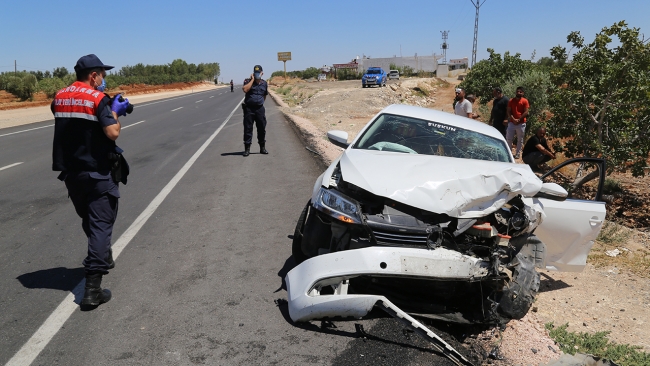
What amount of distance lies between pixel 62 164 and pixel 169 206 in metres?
3.24

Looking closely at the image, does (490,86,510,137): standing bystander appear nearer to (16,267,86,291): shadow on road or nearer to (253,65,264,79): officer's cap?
(253,65,264,79): officer's cap

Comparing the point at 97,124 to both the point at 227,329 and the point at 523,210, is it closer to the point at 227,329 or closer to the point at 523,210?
the point at 227,329

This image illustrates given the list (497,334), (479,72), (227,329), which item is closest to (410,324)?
(497,334)

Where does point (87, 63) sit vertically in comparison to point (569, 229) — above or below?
above

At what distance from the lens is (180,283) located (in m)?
4.71

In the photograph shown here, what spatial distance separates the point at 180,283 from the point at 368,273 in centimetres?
194

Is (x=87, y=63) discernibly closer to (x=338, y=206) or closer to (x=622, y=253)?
(x=338, y=206)

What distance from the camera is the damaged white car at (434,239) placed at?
3.68 metres

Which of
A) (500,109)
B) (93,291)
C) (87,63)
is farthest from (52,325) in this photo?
(500,109)

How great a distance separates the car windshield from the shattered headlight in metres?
1.45

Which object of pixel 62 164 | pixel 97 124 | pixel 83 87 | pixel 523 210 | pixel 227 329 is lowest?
pixel 227 329

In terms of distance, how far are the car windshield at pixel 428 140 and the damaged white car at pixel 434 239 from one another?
26.5 inches

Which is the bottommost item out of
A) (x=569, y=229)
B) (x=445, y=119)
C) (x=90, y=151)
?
(x=569, y=229)

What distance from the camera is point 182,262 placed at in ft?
17.2
